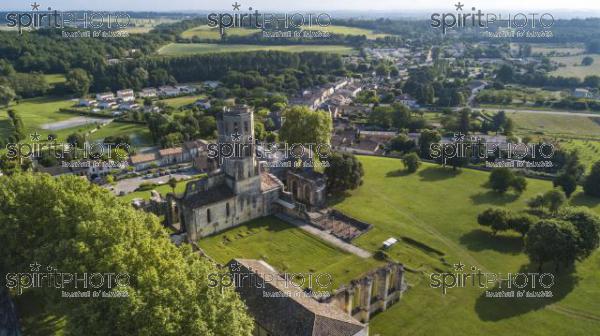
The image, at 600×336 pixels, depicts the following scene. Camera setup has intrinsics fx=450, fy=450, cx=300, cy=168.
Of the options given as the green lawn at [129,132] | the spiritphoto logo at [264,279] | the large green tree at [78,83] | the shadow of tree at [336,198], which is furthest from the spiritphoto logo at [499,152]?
the large green tree at [78,83]

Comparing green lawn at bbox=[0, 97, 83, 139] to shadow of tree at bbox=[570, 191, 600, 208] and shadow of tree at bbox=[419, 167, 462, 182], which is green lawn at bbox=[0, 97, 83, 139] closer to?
shadow of tree at bbox=[419, 167, 462, 182]

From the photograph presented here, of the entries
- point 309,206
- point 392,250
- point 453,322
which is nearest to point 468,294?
point 453,322

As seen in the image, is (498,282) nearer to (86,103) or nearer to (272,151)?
(272,151)

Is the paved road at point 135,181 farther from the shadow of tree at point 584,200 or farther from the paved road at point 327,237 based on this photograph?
the shadow of tree at point 584,200

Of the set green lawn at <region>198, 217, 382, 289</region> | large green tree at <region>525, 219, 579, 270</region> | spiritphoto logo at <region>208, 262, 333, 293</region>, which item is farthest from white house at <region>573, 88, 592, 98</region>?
spiritphoto logo at <region>208, 262, 333, 293</region>

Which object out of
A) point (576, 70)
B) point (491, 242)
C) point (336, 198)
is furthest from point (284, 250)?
point (576, 70)

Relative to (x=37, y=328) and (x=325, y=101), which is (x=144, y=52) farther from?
(x=37, y=328)
